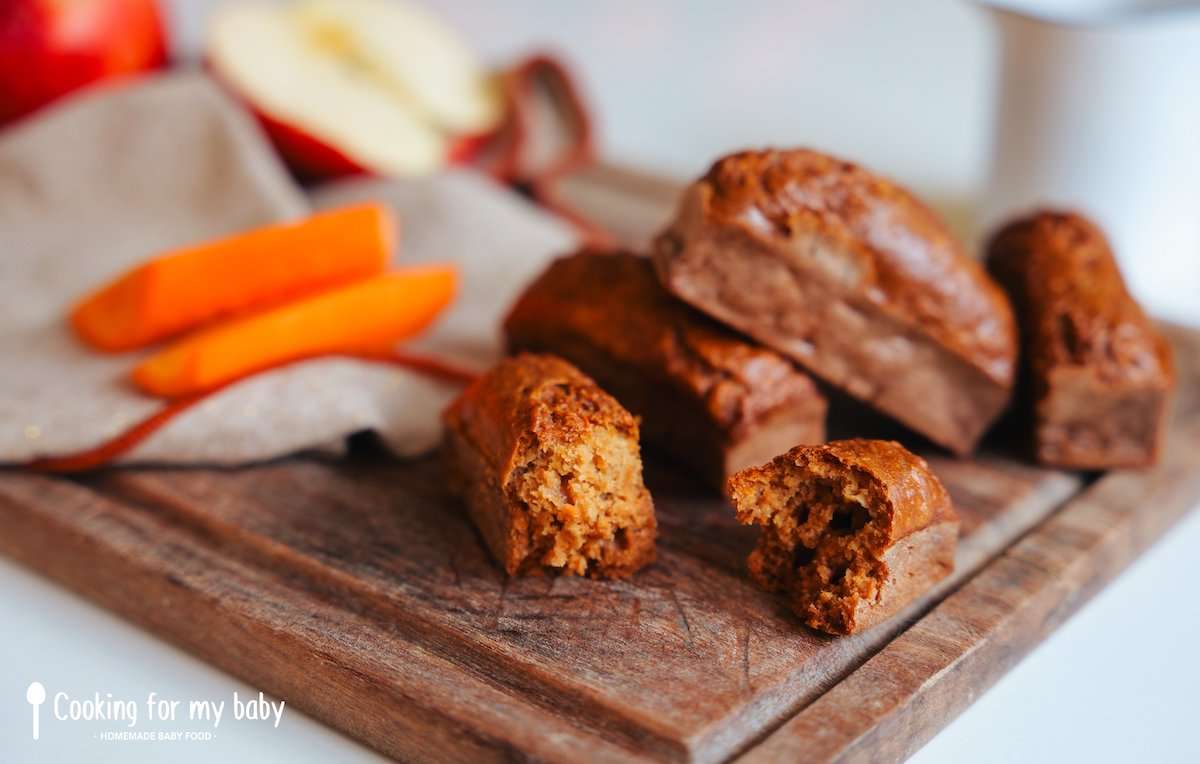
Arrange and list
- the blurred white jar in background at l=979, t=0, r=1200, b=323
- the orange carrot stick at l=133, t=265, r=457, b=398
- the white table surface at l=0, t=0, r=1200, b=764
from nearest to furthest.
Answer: the white table surface at l=0, t=0, r=1200, b=764 < the orange carrot stick at l=133, t=265, r=457, b=398 < the blurred white jar in background at l=979, t=0, r=1200, b=323

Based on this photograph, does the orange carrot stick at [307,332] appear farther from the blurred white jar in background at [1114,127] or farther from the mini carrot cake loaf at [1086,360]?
the blurred white jar in background at [1114,127]

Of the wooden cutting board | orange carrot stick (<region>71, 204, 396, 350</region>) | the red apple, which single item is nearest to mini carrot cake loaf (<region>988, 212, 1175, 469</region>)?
the wooden cutting board

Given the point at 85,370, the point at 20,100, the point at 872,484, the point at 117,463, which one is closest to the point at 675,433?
the point at 872,484

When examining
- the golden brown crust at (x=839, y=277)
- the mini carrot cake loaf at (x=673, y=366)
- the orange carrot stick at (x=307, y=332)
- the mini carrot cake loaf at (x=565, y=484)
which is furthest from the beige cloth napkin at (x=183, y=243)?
the golden brown crust at (x=839, y=277)

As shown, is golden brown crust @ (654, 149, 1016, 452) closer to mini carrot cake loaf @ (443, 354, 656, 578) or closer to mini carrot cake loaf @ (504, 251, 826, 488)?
mini carrot cake loaf @ (504, 251, 826, 488)

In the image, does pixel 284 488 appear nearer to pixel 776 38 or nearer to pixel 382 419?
pixel 382 419

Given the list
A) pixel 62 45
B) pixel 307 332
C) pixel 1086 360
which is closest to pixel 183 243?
pixel 307 332
